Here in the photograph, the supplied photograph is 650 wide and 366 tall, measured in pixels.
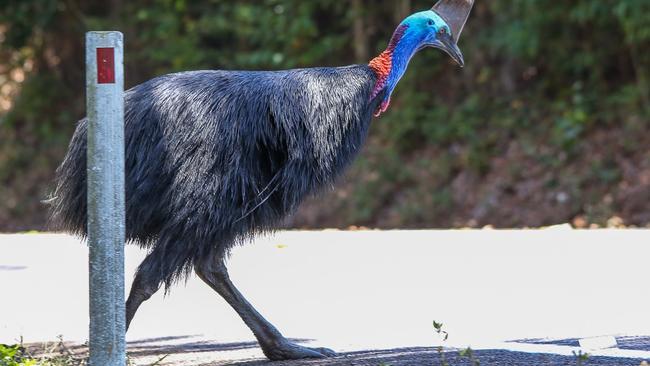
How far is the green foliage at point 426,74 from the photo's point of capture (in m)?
14.8

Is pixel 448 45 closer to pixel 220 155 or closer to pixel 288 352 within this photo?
pixel 220 155

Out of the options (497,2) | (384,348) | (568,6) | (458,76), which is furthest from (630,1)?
(384,348)

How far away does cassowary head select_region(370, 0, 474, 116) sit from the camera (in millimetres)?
5777

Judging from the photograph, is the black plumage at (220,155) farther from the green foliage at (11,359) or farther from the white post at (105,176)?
the white post at (105,176)

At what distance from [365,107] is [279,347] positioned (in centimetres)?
117

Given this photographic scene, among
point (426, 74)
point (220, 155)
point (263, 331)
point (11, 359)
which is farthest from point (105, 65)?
point (426, 74)

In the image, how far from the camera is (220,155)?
5.27 metres

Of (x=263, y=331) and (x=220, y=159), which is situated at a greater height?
(x=220, y=159)

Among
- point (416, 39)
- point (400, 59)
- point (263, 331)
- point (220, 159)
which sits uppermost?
point (416, 39)

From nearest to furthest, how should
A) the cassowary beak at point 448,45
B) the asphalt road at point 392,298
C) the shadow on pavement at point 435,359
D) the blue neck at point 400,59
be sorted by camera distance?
the shadow on pavement at point 435,359, the blue neck at point 400,59, the asphalt road at point 392,298, the cassowary beak at point 448,45

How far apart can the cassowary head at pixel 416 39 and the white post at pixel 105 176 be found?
5.38 feet

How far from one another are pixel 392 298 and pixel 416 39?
2053 mm

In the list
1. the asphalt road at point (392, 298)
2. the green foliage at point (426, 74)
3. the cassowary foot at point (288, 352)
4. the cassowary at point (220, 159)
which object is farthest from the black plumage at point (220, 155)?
the green foliage at point (426, 74)

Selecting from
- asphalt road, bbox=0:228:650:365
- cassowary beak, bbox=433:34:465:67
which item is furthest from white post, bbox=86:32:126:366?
cassowary beak, bbox=433:34:465:67
